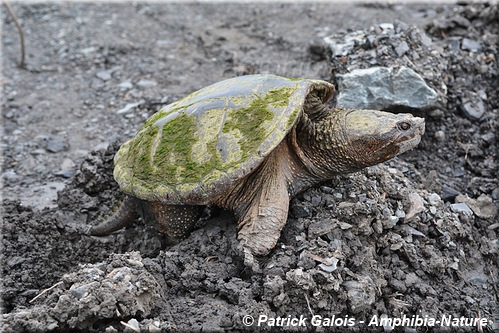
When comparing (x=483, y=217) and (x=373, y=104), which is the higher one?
(x=373, y=104)

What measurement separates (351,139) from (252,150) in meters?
0.63

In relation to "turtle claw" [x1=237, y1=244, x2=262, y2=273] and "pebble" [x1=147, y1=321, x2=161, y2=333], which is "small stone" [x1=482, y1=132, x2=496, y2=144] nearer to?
"turtle claw" [x1=237, y1=244, x2=262, y2=273]

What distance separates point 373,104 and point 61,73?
4.03 m

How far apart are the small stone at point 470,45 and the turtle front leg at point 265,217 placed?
117 inches

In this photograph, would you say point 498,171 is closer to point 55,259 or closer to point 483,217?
point 483,217

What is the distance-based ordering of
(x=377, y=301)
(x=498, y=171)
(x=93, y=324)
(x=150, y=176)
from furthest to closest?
(x=498, y=171), (x=150, y=176), (x=377, y=301), (x=93, y=324)

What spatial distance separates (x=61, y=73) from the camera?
6883 mm

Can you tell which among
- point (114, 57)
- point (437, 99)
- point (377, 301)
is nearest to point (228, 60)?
point (114, 57)

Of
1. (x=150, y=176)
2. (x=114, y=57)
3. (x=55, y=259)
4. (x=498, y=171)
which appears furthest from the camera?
(x=114, y=57)

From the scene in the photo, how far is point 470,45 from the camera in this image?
550cm

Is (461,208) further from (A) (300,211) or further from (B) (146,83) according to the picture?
(B) (146,83)

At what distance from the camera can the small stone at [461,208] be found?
393cm

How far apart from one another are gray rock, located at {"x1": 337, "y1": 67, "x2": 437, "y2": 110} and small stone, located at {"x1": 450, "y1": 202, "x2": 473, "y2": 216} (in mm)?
938
